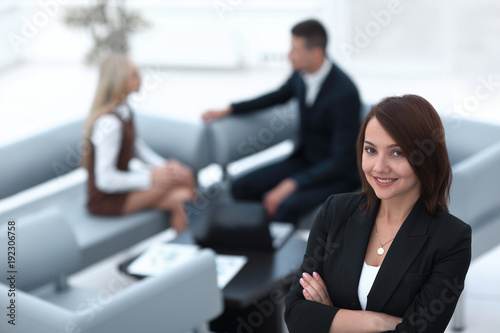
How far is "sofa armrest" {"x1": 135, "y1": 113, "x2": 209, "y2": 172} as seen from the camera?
15.9ft

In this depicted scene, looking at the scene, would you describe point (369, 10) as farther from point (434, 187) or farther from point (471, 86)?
point (434, 187)

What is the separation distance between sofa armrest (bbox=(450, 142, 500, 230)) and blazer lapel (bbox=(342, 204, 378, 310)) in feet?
4.80

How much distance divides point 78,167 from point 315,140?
4.94ft

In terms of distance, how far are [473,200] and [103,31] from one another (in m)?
5.20

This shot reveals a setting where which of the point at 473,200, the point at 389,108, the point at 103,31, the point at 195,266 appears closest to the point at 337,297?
the point at 389,108

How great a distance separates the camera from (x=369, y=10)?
804 centimetres

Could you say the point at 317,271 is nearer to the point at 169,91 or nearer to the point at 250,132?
the point at 250,132

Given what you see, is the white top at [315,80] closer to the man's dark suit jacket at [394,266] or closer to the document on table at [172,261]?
the document on table at [172,261]

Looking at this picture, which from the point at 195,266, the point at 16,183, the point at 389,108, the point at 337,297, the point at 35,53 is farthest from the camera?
the point at 35,53

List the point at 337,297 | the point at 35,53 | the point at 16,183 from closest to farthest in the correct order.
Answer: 1. the point at 337,297
2. the point at 16,183
3. the point at 35,53

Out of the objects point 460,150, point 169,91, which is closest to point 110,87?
point 460,150

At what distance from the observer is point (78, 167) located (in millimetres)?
4969

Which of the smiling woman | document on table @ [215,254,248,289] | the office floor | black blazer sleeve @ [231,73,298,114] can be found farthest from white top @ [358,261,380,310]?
the office floor

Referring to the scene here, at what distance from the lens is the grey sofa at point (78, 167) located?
14.6ft
